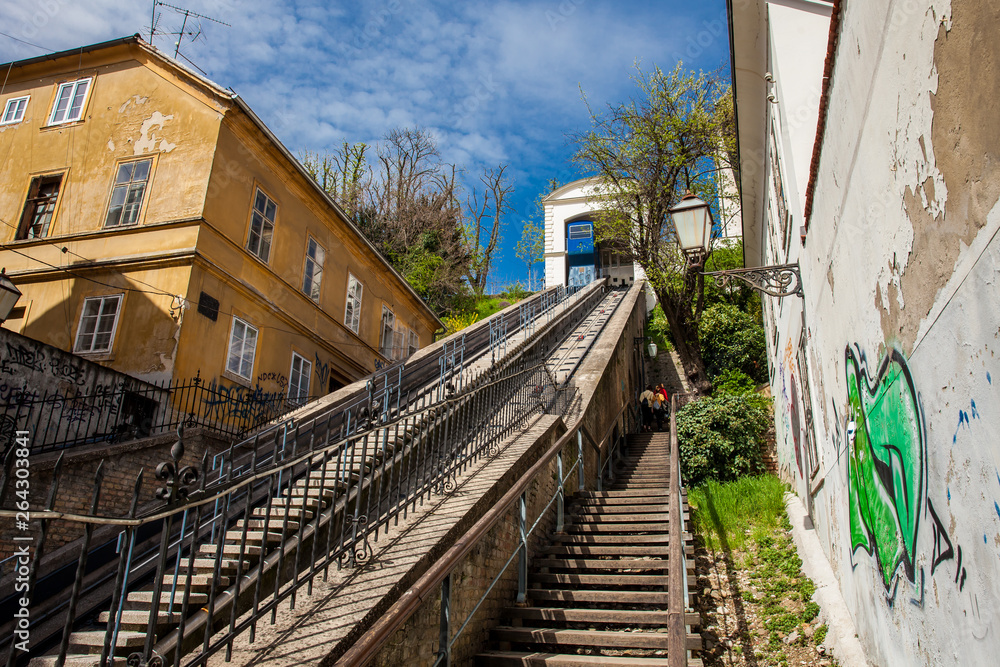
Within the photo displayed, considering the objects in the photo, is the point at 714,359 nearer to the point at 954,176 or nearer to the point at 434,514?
the point at 434,514

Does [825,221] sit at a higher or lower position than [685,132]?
lower

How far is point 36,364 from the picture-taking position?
9.68m

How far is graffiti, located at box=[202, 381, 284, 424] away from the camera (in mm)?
12578

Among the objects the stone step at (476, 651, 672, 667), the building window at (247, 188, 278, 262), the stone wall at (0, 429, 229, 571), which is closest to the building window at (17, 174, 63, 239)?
the building window at (247, 188, 278, 262)

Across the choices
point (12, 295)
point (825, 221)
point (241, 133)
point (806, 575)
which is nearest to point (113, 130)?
point (241, 133)

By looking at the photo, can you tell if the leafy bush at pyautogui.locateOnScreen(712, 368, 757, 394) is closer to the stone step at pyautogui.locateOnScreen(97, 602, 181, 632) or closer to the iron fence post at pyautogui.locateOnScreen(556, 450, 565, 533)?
the iron fence post at pyautogui.locateOnScreen(556, 450, 565, 533)

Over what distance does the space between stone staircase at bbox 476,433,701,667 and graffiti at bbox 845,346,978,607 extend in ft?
4.53

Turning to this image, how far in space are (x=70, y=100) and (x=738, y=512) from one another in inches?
679

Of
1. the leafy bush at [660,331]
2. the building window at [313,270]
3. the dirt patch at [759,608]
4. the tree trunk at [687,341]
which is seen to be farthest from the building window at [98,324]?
the leafy bush at [660,331]

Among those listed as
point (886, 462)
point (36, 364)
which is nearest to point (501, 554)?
point (886, 462)

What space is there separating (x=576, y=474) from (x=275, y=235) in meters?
10.0

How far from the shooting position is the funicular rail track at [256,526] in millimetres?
3012

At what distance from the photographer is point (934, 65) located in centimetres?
296

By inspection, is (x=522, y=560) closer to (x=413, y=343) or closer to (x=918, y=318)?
(x=918, y=318)
